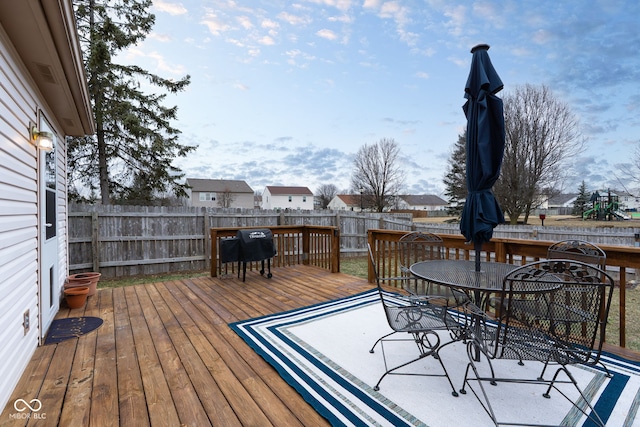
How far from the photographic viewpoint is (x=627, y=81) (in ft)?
32.0

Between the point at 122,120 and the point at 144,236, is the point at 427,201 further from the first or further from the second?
the point at 144,236

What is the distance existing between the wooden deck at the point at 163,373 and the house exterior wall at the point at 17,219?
0.72 ft

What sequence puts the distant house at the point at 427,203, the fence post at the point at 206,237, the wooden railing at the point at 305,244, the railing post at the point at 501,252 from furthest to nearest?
1. the distant house at the point at 427,203
2. the fence post at the point at 206,237
3. the wooden railing at the point at 305,244
4. the railing post at the point at 501,252

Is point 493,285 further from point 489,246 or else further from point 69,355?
point 69,355

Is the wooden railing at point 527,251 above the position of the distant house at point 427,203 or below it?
below

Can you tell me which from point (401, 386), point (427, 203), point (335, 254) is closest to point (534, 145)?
point (335, 254)

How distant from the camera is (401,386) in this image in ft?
7.00

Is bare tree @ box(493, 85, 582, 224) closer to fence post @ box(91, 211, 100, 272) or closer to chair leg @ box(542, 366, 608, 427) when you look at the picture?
chair leg @ box(542, 366, 608, 427)

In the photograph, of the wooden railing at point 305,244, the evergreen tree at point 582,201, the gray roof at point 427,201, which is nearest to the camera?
the wooden railing at point 305,244

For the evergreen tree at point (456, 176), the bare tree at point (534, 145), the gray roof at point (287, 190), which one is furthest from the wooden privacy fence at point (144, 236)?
the gray roof at point (287, 190)

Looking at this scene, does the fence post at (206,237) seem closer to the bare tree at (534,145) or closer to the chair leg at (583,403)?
the chair leg at (583,403)

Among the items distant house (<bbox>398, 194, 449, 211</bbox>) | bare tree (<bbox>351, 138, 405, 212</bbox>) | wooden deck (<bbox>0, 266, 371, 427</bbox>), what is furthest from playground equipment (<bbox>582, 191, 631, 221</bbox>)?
wooden deck (<bbox>0, 266, 371, 427</bbox>)

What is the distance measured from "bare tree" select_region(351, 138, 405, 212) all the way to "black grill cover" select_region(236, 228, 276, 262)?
58.4 feet

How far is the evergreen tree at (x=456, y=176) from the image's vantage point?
59.8ft
